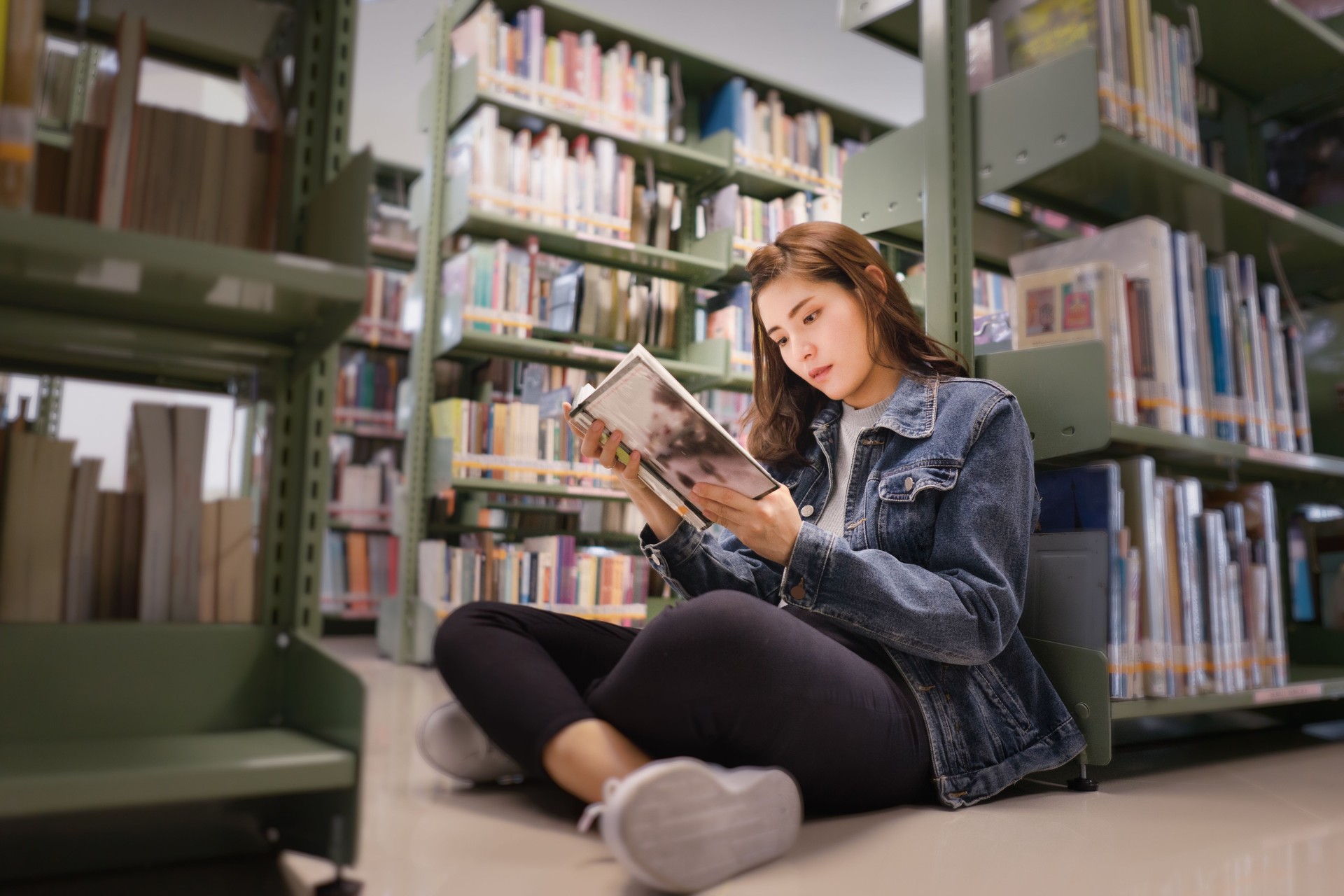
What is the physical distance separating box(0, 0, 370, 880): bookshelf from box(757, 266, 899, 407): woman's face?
0.68 meters

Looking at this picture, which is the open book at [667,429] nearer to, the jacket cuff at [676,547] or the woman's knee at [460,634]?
the jacket cuff at [676,547]

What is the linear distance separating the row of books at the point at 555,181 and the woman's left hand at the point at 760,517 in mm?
2329

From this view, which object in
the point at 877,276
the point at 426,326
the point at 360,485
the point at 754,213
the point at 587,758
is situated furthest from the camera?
the point at 360,485

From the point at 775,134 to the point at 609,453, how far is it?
3141mm

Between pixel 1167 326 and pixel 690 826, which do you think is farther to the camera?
pixel 1167 326

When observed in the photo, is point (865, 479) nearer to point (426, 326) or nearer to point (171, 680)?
point (171, 680)

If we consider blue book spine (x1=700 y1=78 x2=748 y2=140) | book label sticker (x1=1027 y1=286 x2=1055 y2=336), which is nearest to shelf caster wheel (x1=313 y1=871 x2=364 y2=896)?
book label sticker (x1=1027 y1=286 x2=1055 y2=336)

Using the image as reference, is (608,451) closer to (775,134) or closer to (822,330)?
(822,330)

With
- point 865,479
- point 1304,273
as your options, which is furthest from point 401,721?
point 1304,273

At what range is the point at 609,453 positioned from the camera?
51.1 inches

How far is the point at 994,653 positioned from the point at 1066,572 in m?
0.39

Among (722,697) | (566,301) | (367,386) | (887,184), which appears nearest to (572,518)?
(566,301)

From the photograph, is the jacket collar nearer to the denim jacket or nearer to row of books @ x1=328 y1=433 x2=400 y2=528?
the denim jacket

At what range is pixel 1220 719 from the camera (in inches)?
91.2
